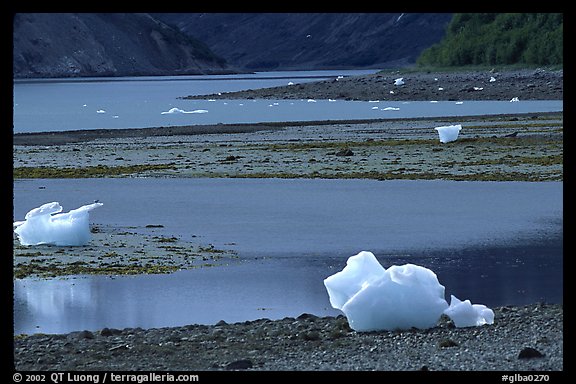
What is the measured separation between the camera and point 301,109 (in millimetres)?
56406

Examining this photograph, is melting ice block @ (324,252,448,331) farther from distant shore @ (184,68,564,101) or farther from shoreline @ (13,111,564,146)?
distant shore @ (184,68,564,101)

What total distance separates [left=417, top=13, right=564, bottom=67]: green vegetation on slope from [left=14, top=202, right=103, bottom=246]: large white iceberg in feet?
198

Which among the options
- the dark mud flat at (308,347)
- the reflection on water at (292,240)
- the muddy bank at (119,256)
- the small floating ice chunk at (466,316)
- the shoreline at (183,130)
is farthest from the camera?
the shoreline at (183,130)

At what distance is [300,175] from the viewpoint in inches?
Answer: 971

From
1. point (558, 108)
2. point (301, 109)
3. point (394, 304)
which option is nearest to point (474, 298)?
point (394, 304)

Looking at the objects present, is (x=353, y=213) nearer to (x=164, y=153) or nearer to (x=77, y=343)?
(x=77, y=343)

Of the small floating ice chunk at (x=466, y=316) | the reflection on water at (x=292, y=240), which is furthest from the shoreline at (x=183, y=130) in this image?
the small floating ice chunk at (x=466, y=316)

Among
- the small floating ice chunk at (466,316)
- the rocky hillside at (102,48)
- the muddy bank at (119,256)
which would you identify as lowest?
the small floating ice chunk at (466,316)

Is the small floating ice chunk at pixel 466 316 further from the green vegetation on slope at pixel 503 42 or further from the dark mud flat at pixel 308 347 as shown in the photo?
the green vegetation on slope at pixel 503 42

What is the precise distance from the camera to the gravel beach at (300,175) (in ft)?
29.1

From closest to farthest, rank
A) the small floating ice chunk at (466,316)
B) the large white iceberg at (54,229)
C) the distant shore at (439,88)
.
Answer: the small floating ice chunk at (466,316), the large white iceberg at (54,229), the distant shore at (439,88)

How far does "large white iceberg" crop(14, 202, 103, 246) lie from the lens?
591 inches

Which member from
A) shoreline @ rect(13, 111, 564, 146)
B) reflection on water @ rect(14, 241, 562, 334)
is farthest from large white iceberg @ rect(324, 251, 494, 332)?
shoreline @ rect(13, 111, 564, 146)

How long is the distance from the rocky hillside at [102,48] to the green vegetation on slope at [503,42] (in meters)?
62.4
